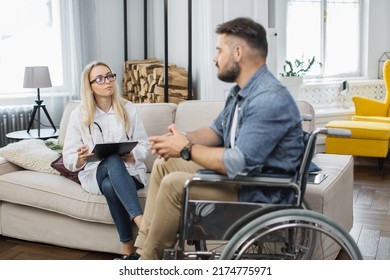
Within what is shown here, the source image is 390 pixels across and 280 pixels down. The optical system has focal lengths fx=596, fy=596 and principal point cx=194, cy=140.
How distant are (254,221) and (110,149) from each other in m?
0.99

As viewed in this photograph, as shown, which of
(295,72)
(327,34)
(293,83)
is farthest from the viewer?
(327,34)

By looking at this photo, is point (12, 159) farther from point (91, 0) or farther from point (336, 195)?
point (91, 0)

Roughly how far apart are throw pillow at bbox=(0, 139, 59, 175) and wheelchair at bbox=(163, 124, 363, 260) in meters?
1.35

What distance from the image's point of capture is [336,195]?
2.60 metres

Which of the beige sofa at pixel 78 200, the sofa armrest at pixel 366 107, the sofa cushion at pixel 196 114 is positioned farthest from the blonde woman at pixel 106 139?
the sofa armrest at pixel 366 107

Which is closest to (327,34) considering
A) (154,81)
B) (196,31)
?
(196,31)

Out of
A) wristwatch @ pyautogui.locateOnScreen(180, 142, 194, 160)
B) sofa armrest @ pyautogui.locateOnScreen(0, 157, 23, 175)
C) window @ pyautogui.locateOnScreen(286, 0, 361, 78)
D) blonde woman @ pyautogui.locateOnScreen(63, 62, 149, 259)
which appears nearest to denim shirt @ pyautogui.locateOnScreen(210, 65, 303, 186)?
wristwatch @ pyautogui.locateOnScreen(180, 142, 194, 160)

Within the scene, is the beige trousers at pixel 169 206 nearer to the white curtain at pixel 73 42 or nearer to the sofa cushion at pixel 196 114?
the sofa cushion at pixel 196 114

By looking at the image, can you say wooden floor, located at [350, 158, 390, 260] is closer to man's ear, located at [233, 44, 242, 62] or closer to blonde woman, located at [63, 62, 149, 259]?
blonde woman, located at [63, 62, 149, 259]

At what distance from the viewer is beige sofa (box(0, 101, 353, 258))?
2814mm

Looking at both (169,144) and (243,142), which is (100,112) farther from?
(243,142)

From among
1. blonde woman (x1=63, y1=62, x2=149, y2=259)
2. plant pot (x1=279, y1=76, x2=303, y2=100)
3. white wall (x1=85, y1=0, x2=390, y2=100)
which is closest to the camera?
blonde woman (x1=63, y1=62, x2=149, y2=259)

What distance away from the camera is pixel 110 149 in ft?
8.66

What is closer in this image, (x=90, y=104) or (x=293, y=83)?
(x=90, y=104)
